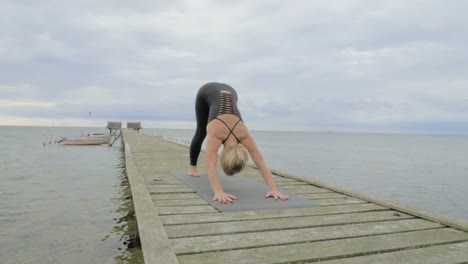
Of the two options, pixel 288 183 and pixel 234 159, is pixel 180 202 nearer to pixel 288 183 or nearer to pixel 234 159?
pixel 234 159

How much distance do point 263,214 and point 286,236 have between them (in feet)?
2.40

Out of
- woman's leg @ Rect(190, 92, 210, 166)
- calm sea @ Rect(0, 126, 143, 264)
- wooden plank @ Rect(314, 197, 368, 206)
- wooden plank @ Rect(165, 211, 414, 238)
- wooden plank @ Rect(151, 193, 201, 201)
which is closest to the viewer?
wooden plank @ Rect(165, 211, 414, 238)

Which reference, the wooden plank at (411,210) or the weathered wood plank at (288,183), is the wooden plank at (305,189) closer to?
the wooden plank at (411,210)

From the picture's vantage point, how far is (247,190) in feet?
16.4

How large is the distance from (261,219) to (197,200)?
1.17 meters

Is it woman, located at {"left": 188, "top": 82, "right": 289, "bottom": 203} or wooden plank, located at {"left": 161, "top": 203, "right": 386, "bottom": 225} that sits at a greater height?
woman, located at {"left": 188, "top": 82, "right": 289, "bottom": 203}

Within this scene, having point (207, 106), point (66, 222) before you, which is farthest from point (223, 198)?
point (66, 222)

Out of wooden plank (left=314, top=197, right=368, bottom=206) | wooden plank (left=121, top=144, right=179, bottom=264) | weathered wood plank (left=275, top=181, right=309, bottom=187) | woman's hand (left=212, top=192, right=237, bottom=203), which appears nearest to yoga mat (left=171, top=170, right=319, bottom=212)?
woman's hand (left=212, top=192, right=237, bottom=203)

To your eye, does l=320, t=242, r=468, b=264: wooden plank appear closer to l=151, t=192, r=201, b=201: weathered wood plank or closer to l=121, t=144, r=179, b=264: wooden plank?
l=121, t=144, r=179, b=264: wooden plank

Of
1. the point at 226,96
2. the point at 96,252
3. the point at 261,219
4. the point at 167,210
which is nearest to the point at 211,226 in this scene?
the point at 261,219

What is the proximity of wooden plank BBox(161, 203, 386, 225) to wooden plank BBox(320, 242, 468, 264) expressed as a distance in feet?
3.85

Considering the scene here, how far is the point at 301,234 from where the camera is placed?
117 inches

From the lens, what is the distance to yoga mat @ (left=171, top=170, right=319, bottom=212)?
12.8 ft

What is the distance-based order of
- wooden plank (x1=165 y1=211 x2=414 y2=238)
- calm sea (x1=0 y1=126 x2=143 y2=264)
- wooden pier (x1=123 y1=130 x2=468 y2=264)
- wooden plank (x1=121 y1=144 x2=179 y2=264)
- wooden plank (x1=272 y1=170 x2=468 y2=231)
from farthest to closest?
calm sea (x1=0 y1=126 x2=143 y2=264) < wooden plank (x1=272 y1=170 x2=468 y2=231) < wooden plank (x1=165 y1=211 x2=414 y2=238) < wooden pier (x1=123 y1=130 x2=468 y2=264) < wooden plank (x1=121 y1=144 x2=179 y2=264)
